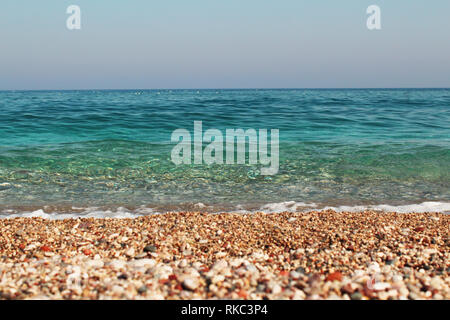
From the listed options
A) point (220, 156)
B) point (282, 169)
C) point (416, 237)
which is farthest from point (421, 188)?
point (220, 156)

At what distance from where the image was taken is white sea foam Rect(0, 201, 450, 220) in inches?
272

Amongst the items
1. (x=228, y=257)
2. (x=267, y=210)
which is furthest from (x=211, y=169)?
(x=228, y=257)

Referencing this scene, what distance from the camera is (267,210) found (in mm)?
7281

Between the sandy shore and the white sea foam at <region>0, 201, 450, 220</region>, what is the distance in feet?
2.57

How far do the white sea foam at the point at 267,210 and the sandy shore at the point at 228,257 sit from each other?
2.57ft

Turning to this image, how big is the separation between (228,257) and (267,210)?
9.67 feet

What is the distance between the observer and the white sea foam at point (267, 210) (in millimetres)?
6918

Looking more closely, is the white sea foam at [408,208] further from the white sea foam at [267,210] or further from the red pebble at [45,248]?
the red pebble at [45,248]

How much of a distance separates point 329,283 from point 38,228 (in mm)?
4156

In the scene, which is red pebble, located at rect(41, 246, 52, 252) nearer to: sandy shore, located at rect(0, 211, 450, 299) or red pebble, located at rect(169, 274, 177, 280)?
sandy shore, located at rect(0, 211, 450, 299)

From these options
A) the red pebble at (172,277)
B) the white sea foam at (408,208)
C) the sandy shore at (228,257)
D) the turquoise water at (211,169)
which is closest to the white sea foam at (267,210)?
the white sea foam at (408,208)

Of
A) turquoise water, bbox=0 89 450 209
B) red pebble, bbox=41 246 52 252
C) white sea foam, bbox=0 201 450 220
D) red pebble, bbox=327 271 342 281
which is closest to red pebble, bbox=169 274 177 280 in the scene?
red pebble, bbox=327 271 342 281
